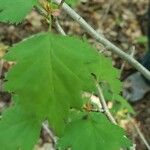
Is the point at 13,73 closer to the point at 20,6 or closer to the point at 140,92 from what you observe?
the point at 20,6

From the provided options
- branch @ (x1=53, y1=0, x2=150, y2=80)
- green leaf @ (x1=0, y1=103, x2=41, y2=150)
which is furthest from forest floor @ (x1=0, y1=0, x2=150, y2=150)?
green leaf @ (x1=0, y1=103, x2=41, y2=150)

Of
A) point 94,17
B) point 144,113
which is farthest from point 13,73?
point 94,17

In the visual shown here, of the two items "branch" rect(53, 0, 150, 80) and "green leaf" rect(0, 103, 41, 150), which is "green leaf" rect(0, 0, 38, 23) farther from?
"green leaf" rect(0, 103, 41, 150)

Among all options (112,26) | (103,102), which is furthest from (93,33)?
(112,26)

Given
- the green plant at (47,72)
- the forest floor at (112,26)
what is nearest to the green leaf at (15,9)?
the green plant at (47,72)

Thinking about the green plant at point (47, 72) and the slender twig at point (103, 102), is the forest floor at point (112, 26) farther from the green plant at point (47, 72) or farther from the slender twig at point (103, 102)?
the green plant at point (47, 72)
